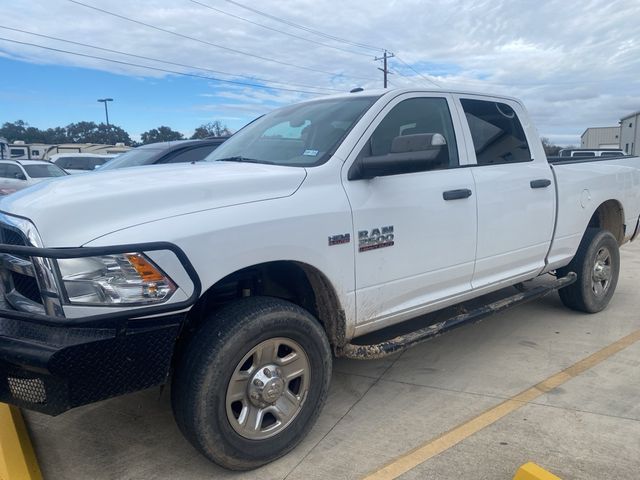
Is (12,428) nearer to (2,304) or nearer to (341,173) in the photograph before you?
(2,304)

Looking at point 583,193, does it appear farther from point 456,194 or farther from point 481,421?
point 481,421

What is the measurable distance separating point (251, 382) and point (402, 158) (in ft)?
4.79

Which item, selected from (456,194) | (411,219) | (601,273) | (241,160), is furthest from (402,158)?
(601,273)

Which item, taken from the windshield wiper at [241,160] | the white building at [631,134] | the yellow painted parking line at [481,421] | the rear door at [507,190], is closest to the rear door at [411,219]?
the rear door at [507,190]

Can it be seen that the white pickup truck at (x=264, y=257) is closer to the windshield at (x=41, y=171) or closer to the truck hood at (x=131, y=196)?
the truck hood at (x=131, y=196)

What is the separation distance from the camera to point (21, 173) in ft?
49.5

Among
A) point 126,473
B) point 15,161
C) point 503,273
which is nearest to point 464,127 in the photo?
point 503,273

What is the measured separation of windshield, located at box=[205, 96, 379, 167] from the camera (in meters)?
3.39

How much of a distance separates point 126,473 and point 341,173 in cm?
198

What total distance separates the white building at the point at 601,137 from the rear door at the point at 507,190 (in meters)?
66.6

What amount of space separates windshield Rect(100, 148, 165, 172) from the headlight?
5655 millimetres

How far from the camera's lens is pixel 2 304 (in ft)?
8.78

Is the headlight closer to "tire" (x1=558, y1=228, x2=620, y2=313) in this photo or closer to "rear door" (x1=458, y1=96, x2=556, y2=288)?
"rear door" (x1=458, y1=96, x2=556, y2=288)

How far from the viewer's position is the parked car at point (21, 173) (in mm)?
14664
